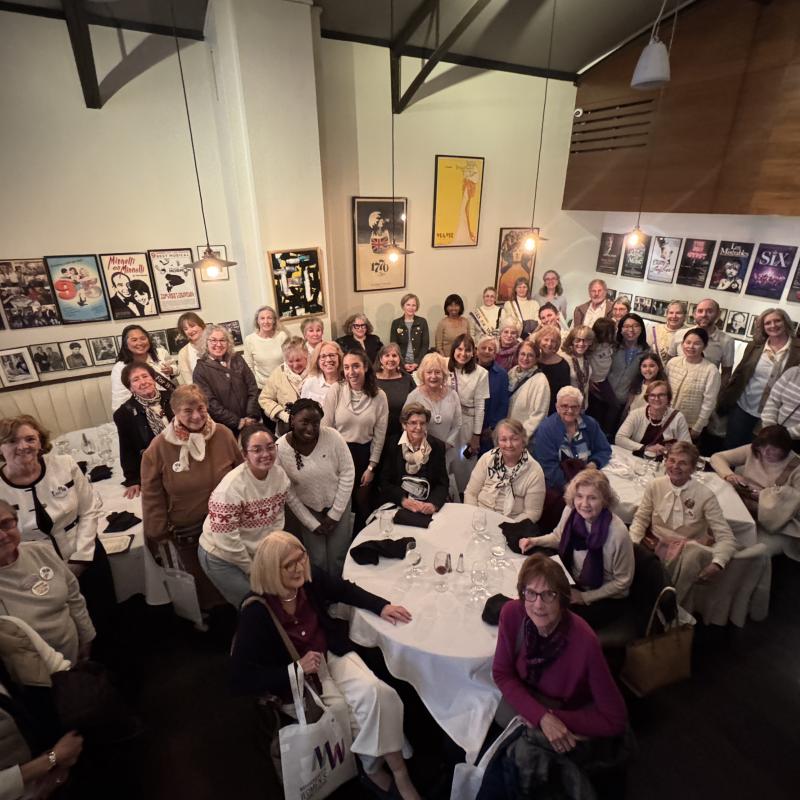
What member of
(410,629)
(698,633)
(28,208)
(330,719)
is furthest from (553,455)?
(28,208)

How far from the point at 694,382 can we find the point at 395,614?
148 inches

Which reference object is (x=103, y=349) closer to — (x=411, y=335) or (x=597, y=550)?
(x=411, y=335)

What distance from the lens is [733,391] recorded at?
16.0 feet

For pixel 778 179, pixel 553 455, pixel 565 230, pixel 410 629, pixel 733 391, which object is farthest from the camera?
pixel 565 230

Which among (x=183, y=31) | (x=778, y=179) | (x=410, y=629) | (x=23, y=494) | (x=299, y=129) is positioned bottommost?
(x=410, y=629)

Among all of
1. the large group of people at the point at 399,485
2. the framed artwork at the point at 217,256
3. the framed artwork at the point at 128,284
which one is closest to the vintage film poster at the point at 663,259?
the large group of people at the point at 399,485

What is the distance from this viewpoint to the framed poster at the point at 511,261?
7.82 metres

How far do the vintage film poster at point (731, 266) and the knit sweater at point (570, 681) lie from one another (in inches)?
235

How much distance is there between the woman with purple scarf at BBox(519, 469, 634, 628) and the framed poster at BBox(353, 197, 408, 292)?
484 cm

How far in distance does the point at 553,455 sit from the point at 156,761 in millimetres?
3168

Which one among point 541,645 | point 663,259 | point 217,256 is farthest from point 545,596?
point 663,259

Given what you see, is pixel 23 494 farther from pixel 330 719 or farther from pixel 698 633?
pixel 698 633

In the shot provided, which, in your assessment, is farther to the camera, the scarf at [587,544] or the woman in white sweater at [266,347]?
the woman in white sweater at [266,347]

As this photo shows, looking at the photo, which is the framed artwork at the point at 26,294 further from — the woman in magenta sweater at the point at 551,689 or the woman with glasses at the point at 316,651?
the woman in magenta sweater at the point at 551,689
